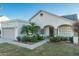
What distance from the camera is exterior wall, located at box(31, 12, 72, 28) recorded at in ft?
16.3

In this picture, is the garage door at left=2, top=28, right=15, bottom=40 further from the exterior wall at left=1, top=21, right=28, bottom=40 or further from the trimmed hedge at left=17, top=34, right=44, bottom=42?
the trimmed hedge at left=17, top=34, right=44, bottom=42

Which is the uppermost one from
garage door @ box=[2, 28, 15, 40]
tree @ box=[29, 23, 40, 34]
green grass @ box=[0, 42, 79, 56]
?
tree @ box=[29, 23, 40, 34]

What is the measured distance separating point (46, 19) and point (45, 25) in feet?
0.49

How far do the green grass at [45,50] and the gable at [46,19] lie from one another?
500 mm

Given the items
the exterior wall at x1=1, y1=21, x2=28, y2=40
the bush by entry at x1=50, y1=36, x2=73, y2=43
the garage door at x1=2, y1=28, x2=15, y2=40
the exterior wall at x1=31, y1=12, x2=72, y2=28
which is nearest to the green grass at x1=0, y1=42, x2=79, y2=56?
the bush by entry at x1=50, y1=36, x2=73, y2=43

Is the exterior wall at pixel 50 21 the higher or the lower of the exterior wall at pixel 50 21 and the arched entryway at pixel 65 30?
the higher

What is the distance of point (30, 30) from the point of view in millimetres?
5051

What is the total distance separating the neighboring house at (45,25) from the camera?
16.3ft

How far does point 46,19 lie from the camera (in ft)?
16.6

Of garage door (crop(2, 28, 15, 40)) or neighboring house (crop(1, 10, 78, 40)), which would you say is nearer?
neighboring house (crop(1, 10, 78, 40))

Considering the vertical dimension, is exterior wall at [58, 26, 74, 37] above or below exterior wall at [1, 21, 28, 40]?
below

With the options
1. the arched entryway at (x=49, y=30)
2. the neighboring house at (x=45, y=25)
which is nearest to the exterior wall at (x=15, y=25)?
the neighboring house at (x=45, y=25)

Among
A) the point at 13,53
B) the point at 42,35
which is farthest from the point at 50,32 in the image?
the point at 13,53

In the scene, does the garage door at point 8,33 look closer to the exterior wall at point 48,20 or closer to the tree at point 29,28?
the tree at point 29,28
